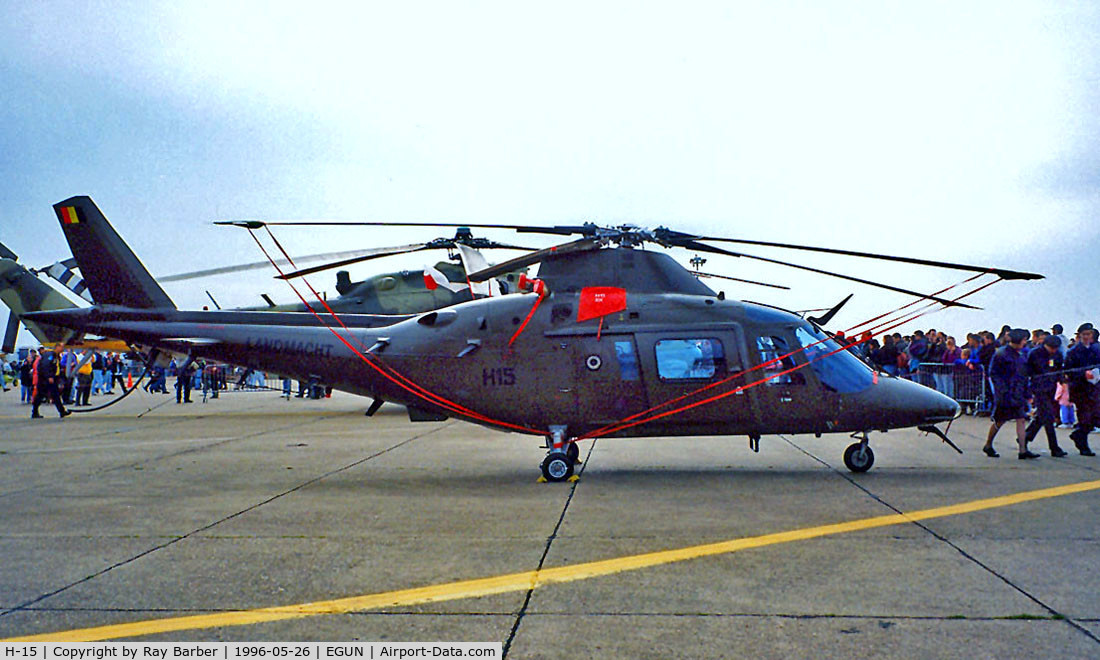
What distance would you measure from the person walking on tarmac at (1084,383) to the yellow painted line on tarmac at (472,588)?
6200mm

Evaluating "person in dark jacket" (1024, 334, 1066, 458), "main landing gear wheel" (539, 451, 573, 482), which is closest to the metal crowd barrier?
"person in dark jacket" (1024, 334, 1066, 458)

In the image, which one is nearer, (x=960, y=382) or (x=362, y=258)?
(x=362, y=258)

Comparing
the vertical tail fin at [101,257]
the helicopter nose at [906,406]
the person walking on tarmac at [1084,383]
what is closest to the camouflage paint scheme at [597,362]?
the helicopter nose at [906,406]

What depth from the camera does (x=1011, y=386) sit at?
38.8 feet

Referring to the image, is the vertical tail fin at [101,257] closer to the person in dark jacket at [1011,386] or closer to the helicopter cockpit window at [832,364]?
the helicopter cockpit window at [832,364]

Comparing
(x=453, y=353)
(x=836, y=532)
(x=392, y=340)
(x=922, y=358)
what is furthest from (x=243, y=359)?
(x=922, y=358)

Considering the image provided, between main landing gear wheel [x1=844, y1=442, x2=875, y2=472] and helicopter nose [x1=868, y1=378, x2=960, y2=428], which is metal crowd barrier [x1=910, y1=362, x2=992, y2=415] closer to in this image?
helicopter nose [x1=868, y1=378, x2=960, y2=428]

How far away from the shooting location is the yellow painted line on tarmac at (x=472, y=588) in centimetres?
459

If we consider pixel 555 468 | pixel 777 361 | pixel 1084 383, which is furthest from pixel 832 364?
pixel 1084 383

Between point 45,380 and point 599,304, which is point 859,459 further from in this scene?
point 45,380

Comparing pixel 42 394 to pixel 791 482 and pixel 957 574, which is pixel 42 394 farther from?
pixel 957 574

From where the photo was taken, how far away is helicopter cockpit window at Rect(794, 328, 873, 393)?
10.1 meters

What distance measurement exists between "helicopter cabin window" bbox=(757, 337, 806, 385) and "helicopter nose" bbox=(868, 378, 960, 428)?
3.29 ft

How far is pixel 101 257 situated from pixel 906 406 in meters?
12.9
